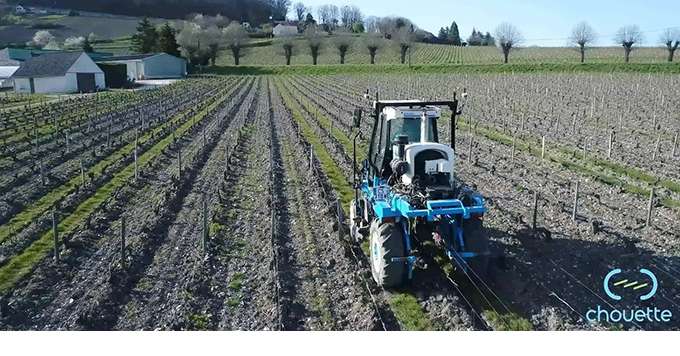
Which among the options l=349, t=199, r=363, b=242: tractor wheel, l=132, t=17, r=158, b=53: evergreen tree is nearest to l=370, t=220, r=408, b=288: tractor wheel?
l=349, t=199, r=363, b=242: tractor wheel

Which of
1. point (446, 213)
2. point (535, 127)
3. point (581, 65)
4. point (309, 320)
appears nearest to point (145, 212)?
point (309, 320)

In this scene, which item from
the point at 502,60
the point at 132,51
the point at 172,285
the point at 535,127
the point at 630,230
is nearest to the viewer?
the point at 172,285

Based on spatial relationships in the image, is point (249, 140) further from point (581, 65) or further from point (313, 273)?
point (581, 65)

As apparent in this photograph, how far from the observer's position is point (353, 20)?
124 m

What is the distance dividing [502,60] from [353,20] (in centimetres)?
4936

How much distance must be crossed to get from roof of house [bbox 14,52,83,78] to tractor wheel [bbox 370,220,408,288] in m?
52.5

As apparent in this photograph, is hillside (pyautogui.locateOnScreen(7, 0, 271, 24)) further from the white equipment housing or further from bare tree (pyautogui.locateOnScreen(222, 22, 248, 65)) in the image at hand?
the white equipment housing

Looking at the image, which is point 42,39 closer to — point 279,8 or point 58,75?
point 58,75

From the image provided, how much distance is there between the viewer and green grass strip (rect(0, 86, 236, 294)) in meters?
9.50

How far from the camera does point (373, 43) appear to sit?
8719 cm

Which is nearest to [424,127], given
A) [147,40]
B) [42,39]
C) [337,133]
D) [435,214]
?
[435,214]

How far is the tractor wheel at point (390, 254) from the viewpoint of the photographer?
27.4ft

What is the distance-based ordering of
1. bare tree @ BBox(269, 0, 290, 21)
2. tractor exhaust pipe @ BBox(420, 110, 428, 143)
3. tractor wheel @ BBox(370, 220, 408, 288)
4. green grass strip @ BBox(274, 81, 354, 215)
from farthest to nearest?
bare tree @ BBox(269, 0, 290, 21)
green grass strip @ BBox(274, 81, 354, 215)
tractor exhaust pipe @ BBox(420, 110, 428, 143)
tractor wheel @ BBox(370, 220, 408, 288)

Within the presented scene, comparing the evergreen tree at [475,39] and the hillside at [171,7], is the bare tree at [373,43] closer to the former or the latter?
the evergreen tree at [475,39]
